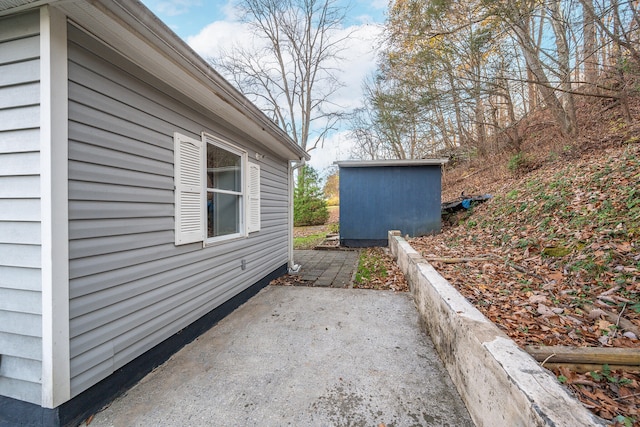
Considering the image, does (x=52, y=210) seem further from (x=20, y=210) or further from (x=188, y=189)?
(x=188, y=189)

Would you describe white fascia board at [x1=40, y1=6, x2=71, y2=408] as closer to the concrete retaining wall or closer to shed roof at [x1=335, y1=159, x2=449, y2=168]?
the concrete retaining wall

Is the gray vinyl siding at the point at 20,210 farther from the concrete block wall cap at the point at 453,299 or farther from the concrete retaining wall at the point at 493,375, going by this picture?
the concrete block wall cap at the point at 453,299

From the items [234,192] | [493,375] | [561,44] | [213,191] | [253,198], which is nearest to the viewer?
[493,375]

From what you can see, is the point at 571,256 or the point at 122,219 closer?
the point at 122,219

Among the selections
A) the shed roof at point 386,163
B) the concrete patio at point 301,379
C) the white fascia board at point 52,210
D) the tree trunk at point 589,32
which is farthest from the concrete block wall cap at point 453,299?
the shed roof at point 386,163

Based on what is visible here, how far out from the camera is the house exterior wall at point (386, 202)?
786cm

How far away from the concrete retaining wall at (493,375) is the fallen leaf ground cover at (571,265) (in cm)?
51

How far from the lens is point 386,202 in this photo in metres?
7.99

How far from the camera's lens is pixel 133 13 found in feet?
5.04

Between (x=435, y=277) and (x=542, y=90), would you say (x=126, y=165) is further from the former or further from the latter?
(x=542, y=90)

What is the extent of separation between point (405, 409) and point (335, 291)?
2363 mm

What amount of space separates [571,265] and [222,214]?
13.5 feet

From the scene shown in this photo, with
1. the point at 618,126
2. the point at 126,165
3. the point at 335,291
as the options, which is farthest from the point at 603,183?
the point at 126,165

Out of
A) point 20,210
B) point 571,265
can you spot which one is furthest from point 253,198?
point 571,265
